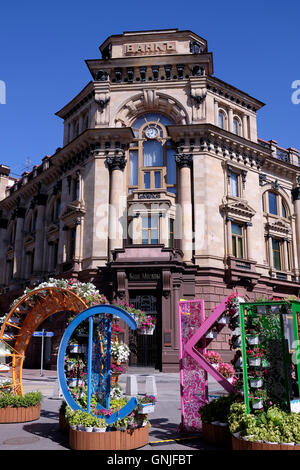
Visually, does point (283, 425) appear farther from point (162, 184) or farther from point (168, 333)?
point (162, 184)

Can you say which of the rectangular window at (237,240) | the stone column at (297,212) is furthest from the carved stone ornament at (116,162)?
the stone column at (297,212)

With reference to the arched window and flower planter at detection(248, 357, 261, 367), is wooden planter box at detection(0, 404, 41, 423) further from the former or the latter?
the arched window

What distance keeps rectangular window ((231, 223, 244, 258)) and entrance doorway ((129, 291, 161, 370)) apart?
7.28 metres

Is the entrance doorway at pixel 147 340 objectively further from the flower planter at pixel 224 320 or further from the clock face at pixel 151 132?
the flower planter at pixel 224 320

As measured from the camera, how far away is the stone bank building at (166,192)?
2744 centimetres

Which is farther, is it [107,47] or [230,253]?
[107,47]

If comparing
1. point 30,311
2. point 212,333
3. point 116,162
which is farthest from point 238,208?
point 212,333

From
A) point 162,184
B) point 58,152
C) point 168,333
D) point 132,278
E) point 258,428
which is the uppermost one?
point 58,152

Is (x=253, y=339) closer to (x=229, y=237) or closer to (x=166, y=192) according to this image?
(x=229, y=237)

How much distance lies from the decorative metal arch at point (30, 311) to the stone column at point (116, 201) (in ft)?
51.4

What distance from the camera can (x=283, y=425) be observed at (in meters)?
7.00
